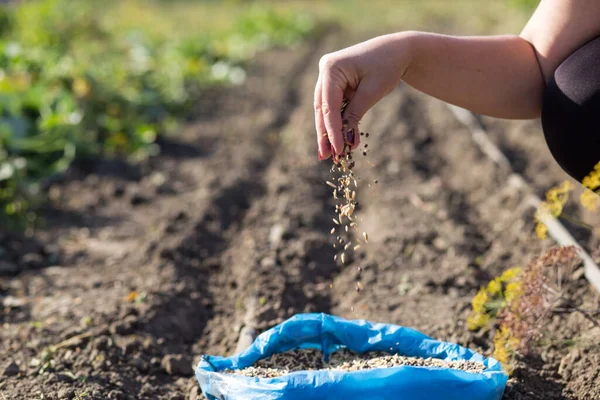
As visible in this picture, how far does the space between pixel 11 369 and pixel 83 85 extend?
405 cm

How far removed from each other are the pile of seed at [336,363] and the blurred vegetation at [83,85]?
9.16ft

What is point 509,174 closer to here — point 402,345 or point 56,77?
point 402,345

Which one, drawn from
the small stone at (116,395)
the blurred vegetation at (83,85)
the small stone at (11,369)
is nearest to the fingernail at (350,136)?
the small stone at (116,395)

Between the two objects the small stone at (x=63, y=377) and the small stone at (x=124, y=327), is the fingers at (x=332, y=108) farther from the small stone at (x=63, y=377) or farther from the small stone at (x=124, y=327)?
the small stone at (x=124, y=327)

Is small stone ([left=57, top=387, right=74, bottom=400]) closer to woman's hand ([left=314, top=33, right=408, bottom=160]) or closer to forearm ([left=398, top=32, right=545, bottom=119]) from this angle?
woman's hand ([left=314, top=33, right=408, bottom=160])

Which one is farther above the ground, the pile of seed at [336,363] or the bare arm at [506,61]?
the bare arm at [506,61]

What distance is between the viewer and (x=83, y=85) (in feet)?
21.1

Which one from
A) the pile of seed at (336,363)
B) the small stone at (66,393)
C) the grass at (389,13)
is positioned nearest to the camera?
the pile of seed at (336,363)

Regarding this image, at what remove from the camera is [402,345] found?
252 centimetres

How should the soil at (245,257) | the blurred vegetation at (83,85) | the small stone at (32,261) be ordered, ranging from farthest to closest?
the blurred vegetation at (83,85), the small stone at (32,261), the soil at (245,257)

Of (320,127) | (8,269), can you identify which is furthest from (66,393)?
(8,269)

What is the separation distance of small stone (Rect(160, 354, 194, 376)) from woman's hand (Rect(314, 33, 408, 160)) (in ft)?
3.86

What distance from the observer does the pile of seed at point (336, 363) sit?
2.31 meters

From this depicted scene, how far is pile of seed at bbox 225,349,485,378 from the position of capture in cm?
231
